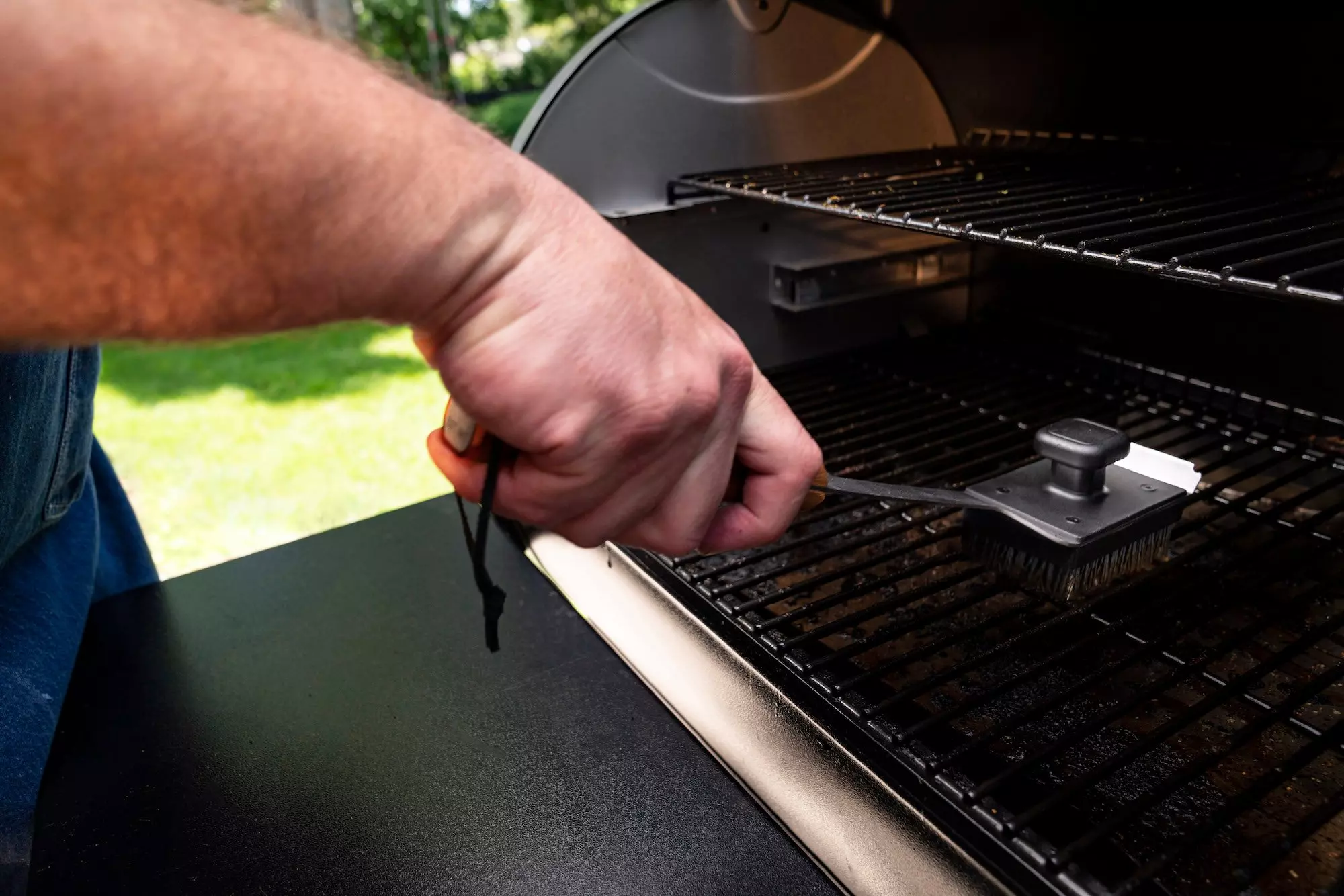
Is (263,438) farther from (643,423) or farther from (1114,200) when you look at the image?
(643,423)

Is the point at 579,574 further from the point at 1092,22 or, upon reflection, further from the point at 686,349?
the point at 1092,22

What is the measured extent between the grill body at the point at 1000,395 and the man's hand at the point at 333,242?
288 millimetres

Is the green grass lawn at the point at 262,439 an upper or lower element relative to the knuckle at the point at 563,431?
lower

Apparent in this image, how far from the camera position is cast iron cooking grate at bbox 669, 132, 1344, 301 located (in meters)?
0.67

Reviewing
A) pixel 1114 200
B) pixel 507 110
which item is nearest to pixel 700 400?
pixel 1114 200

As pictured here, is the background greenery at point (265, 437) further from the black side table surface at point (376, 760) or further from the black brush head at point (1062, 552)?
the black brush head at point (1062, 552)

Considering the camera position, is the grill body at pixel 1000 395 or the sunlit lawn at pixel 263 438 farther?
the sunlit lawn at pixel 263 438

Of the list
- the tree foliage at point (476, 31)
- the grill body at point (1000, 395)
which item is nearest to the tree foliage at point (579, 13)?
the tree foliage at point (476, 31)

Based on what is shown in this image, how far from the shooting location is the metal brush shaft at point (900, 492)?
70 cm

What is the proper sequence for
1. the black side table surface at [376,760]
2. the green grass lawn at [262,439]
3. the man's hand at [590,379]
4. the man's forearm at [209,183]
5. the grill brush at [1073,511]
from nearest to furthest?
the man's forearm at [209,183] → the man's hand at [590,379] → the black side table surface at [376,760] → the grill brush at [1073,511] → the green grass lawn at [262,439]

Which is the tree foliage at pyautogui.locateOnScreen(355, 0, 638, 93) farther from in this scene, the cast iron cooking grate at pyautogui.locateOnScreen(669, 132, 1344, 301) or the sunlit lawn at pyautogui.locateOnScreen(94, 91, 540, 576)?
the cast iron cooking grate at pyautogui.locateOnScreen(669, 132, 1344, 301)

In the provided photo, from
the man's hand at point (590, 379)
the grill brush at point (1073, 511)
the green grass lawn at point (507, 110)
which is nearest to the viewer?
the man's hand at point (590, 379)

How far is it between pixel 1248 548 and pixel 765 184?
649 millimetres

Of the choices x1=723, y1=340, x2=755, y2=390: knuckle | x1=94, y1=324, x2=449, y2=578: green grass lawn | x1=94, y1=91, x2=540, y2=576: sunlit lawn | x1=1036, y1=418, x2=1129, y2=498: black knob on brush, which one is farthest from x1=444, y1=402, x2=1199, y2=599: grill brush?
x1=94, y1=324, x2=449, y2=578: green grass lawn
